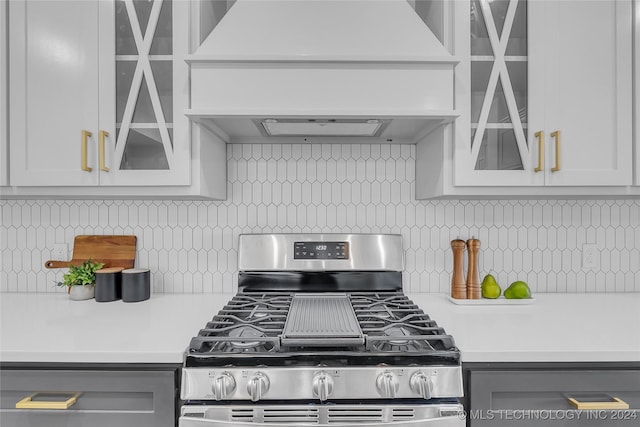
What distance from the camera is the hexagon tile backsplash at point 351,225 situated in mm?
1865

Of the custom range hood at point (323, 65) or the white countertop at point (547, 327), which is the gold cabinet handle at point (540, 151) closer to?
the custom range hood at point (323, 65)

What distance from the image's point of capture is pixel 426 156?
5.60 feet

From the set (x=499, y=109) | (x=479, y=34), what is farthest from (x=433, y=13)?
(x=499, y=109)

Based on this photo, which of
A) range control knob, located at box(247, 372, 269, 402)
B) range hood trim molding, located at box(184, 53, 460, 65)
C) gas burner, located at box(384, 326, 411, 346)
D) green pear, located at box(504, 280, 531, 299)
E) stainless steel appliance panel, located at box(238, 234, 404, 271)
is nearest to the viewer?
range control knob, located at box(247, 372, 269, 402)

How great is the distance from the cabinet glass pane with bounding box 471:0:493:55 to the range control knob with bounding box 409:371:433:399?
1161mm

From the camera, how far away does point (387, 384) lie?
102 centimetres

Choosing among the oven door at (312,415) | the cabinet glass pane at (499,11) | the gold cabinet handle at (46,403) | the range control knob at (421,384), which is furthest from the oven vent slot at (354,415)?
the cabinet glass pane at (499,11)

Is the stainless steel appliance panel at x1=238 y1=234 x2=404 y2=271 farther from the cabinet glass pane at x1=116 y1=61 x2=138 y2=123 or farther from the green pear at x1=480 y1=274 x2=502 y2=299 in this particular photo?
the cabinet glass pane at x1=116 y1=61 x2=138 y2=123

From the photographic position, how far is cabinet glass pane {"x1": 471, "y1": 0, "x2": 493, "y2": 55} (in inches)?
58.7

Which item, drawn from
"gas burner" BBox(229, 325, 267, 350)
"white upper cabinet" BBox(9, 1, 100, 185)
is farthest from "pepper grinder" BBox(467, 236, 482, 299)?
"white upper cabinet" BBox(9, 1, 100, 185)

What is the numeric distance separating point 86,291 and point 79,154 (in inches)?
23.7

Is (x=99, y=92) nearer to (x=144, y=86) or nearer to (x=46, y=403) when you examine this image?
(x=144, y=86)

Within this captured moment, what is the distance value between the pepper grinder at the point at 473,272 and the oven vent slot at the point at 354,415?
2.69ft

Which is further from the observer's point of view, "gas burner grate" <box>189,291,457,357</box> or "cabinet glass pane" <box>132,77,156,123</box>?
"cabinet glass pane" <box>132,77,156,123</box>
